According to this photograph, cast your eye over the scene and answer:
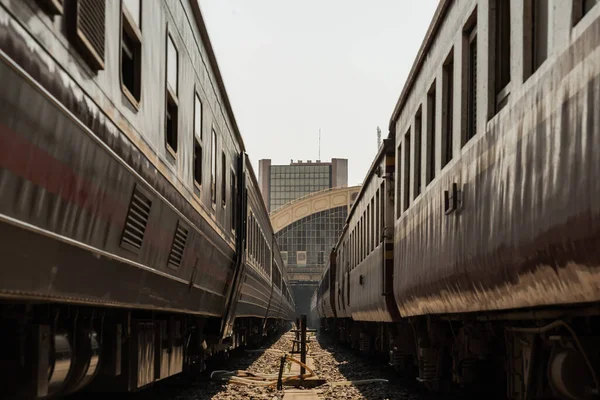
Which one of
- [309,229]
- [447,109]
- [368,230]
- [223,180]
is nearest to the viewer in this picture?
[447,109]

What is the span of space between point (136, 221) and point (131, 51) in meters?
0.99

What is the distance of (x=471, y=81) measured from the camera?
20.4ft

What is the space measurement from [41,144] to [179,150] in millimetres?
3631

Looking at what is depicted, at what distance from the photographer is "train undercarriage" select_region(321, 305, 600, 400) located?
3.95 metres

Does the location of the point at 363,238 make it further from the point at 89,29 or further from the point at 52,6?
the point at 52,6

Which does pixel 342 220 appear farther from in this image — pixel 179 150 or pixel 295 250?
pixel 179 150

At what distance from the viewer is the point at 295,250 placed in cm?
7712

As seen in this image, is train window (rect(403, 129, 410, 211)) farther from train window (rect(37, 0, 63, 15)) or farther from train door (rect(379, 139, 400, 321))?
train window (rect(37, 0, 63, 15))

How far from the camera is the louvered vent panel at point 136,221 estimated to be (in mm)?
4938

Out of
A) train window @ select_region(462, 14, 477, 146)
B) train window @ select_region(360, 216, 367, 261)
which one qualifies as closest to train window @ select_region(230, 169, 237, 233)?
train window @ select_region(360, 216, 367, 261)

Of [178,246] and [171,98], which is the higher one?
[171,98]

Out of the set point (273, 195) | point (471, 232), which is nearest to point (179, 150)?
point (471, 232)

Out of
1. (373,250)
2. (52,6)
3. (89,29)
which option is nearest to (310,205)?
(373,250)

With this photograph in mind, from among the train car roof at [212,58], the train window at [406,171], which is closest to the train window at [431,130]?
the train window at [406,171]
